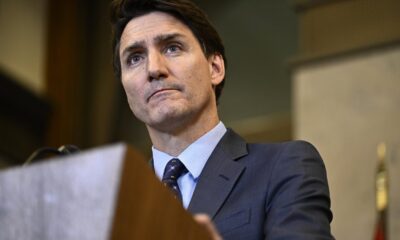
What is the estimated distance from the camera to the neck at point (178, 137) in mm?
2844

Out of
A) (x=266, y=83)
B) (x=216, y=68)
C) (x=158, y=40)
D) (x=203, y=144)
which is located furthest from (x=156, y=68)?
(x=266, y=83)

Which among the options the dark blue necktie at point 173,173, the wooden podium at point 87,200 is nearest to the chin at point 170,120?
the dark blue necktie at point 173,173

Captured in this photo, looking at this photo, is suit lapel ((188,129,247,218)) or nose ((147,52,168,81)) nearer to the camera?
suit lapel ((188,129,247,218))

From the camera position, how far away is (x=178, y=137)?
2.85 m

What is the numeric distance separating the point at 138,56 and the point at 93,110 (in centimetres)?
793

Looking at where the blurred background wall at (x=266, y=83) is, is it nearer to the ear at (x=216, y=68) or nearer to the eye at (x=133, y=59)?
the ear at (x=216, y=68)

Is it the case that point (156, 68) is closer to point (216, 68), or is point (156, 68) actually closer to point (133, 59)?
point (133, 59)

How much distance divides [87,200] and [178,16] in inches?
Answer: 58.4

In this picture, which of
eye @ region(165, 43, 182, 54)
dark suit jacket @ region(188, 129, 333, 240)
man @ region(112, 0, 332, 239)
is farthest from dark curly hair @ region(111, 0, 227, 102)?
dark suit jacket @ region(188, 129, 333, 240)

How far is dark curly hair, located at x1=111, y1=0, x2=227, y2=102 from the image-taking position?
3.03 metres

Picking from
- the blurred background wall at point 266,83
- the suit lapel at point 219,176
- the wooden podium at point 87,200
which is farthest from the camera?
the blurred background wall at point 266,83

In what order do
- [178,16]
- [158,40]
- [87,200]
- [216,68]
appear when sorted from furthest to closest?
[216,68] → [178,16] → [158,40] → [87,200]

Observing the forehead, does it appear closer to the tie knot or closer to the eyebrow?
the eyebrow

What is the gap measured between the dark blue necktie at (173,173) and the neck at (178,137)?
8 centimetres
